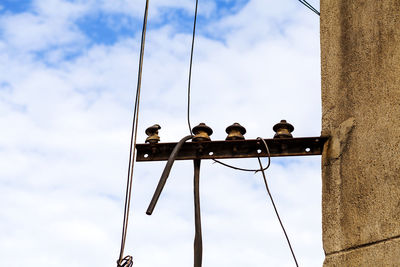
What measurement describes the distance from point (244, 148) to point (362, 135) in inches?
26.5

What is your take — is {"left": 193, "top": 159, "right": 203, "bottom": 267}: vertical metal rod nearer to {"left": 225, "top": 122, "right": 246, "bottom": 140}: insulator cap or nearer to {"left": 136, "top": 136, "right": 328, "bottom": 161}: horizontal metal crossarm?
{"left": 136, "top": 136, "right": 328, "bottom": 161}: horizontal metal crossarm

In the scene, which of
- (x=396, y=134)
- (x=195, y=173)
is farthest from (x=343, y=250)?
(x=195, y=173)

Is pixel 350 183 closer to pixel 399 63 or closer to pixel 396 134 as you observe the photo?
pixel 396 134

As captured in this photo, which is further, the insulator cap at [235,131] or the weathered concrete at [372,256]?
the insulator cap at [235,131]

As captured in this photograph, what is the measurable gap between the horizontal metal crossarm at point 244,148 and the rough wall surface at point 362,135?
10 cm

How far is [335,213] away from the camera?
333cm

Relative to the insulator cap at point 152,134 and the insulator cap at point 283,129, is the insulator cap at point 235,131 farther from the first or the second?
the insulator cap at point 152,134

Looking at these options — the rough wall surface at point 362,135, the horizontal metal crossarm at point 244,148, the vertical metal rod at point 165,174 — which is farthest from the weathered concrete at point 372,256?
the vertical metal rod at point 165,174

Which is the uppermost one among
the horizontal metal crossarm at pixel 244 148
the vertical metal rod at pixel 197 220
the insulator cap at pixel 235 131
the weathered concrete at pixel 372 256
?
the insulator cap at pixel 235 131

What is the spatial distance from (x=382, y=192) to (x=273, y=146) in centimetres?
72

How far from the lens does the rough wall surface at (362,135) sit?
307 centimetres

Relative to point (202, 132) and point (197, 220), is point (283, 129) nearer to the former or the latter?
point (202, 132)

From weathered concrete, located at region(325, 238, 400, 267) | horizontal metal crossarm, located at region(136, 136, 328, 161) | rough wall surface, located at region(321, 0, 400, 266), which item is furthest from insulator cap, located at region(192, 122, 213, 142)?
weathered concrete, located at region(325, 238, 400, 267)

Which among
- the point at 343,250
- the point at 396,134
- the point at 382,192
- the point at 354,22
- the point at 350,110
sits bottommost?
the point at 343,250
